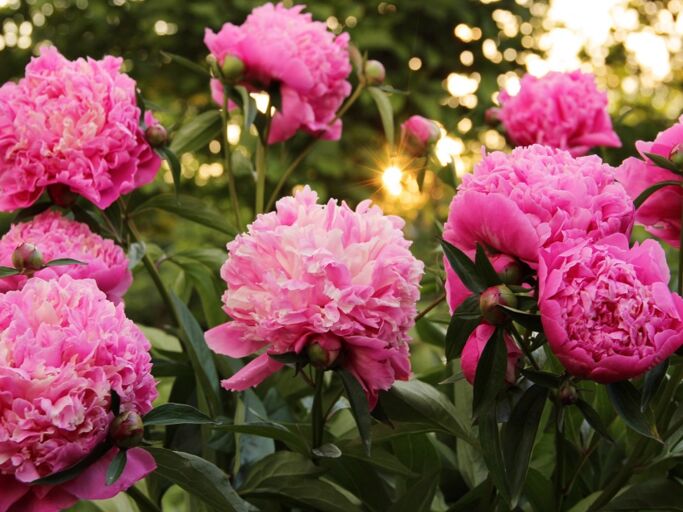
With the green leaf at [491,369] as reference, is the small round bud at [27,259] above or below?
below

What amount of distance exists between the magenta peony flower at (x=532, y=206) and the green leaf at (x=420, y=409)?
12cm

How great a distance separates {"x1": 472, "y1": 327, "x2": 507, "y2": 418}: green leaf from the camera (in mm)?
512

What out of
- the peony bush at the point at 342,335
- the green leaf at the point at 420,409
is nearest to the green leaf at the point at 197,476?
the peony bush at the point at 342,335

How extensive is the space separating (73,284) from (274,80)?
361mm

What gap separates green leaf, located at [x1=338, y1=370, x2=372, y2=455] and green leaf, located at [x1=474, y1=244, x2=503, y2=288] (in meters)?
0.09

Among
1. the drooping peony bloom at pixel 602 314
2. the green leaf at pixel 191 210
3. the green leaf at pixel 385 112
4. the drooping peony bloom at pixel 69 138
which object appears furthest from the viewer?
the green leaf at pixel 385 112

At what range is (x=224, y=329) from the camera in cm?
59

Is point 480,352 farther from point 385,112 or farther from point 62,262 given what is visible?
→ point 385,112

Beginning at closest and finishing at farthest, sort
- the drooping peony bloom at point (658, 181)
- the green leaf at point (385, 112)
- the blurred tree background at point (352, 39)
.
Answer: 1. the drooping peony bloom at point (658, 181)
2. the green leaf at point (385, 112)
3. the blurred tree background at point (352, 39)

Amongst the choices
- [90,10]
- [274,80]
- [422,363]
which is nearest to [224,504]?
[274,80]

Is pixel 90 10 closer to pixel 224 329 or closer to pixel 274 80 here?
pixel 274 80

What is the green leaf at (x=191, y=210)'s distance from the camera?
0.83 metres

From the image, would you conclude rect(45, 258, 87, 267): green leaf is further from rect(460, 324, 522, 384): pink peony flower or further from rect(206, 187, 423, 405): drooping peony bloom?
rect(460, 324, 522, 384): pink peony flower

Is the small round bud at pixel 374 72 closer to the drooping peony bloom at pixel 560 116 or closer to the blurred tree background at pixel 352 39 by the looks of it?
the drooping peony bloom at pixel 560 116
